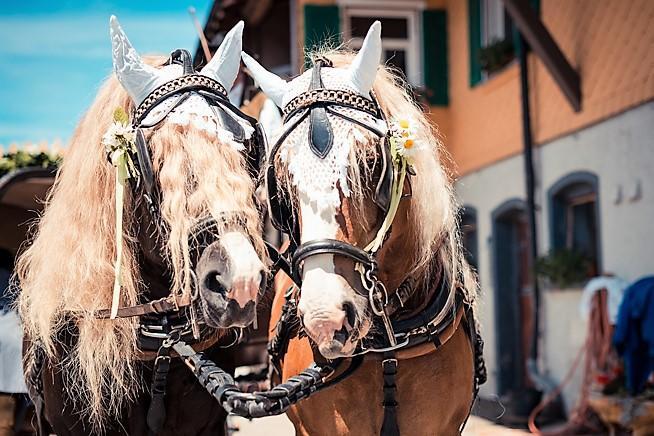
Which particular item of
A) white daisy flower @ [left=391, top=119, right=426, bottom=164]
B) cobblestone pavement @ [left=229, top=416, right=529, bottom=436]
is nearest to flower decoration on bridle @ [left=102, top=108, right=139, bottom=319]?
white daisy flower @ [left=391, top=119, right=426, bottom=164]

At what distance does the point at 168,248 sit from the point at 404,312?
2.82 feet

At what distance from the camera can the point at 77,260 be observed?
2771mm

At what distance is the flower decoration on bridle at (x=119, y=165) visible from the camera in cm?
267

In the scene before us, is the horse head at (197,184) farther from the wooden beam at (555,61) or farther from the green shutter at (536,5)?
the green shutter at (536,5)

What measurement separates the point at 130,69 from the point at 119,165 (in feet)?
1.10

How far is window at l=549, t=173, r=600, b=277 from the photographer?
7.86m

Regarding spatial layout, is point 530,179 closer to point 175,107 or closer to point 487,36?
point 487,36

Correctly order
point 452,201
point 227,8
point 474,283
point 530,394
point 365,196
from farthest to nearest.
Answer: point 227,8, point 530,394, point 474,283, point 452,201, point 365,196

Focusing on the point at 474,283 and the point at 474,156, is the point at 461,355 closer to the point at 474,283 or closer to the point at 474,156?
the point at 474,283

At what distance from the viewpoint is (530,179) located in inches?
342

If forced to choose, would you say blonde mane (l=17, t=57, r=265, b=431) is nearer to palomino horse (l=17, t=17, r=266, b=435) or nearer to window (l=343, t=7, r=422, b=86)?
palomino horse (l=17, t=17, r=266, b=435)

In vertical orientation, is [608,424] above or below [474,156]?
below

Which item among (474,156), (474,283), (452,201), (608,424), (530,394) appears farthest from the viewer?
(474,156)

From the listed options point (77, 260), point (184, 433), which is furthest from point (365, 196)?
point (184, 433)
